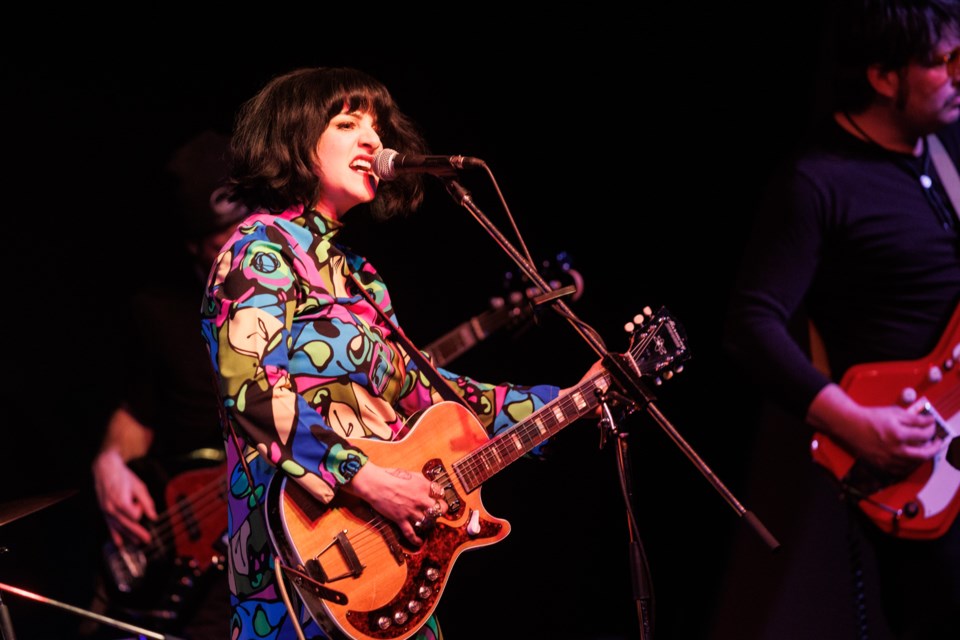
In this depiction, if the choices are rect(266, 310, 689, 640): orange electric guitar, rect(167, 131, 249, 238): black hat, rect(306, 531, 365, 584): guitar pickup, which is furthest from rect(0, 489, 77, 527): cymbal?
rect(167, 131, 249, 238): black hat

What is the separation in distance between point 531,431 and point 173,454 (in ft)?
5.65

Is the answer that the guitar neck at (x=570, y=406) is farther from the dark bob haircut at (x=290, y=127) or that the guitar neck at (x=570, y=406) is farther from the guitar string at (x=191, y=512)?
the guitar string at (x=191, y=512)

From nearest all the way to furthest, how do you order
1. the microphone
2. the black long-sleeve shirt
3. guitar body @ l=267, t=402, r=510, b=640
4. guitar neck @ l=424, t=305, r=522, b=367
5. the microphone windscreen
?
guitar body @ l=267, t=402, r=510, b=640 < the microphone < the microphone windscreen < the black long-sleeve shirt < guitar neck @ l=424, t=305, r=522, b=367

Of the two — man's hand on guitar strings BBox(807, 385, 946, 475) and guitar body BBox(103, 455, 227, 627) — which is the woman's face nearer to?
man's hand on guitar strings BBox(807, 385, 946, 475)

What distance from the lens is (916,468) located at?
2729 millimetres

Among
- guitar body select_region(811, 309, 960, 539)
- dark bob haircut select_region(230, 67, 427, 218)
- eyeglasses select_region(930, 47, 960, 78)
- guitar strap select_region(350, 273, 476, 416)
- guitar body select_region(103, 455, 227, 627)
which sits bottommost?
guitar body select_region(811, 309, 960, 539)

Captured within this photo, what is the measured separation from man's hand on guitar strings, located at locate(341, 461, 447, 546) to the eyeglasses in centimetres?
185

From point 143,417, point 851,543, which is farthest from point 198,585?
point 851,543

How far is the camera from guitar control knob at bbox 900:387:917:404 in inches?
107

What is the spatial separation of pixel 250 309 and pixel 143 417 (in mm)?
1829

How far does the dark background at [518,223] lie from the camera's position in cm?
363

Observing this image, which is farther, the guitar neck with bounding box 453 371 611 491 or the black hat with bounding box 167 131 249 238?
the black hat with bounding box 167 131 249 238

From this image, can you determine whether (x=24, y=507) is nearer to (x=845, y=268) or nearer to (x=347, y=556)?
(x=347, y=556)

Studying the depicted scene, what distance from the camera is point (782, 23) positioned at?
3549mm
